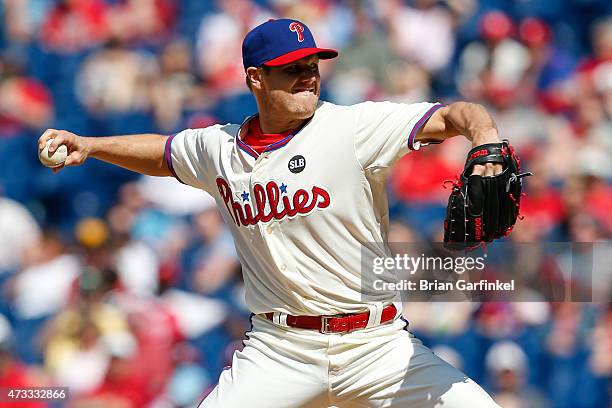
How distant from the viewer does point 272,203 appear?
4.15 m

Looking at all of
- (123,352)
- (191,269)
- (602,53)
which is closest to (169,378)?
(123,352)

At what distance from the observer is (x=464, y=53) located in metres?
9.31

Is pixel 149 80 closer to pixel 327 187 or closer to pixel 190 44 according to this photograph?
pixel 190 44

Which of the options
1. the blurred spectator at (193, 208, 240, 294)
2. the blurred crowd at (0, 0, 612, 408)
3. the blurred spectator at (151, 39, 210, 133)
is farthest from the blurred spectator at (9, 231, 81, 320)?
the blurred spectator at (151, 39, 210, 133)

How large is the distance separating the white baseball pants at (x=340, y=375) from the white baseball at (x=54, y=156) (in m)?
1.09

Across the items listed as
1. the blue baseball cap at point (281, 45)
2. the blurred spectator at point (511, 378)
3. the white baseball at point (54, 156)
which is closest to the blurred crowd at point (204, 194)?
the blurred spectator at point (511, 378)

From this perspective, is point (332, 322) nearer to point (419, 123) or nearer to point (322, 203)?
point (322, 203)

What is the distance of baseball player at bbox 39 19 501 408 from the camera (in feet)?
13.3

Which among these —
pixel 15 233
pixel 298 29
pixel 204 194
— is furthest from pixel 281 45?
Answer: pixel 15 233

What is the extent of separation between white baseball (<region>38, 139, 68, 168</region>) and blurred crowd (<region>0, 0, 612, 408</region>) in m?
2.88

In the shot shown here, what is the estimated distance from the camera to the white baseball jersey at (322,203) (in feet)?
13.4

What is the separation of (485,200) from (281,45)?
1096mm

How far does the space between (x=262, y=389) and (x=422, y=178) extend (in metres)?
4.37

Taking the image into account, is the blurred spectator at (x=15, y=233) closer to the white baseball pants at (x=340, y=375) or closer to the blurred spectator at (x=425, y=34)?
the blurred spectator at (x=425, y=34)
